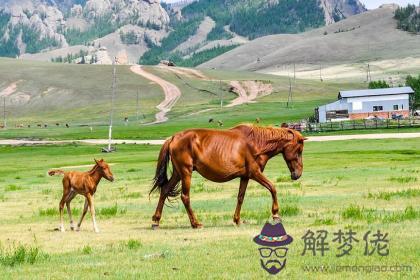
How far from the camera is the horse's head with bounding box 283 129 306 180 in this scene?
20.3 meters

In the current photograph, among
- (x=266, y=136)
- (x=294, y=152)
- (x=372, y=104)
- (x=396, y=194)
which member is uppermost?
(x=266, y=136)

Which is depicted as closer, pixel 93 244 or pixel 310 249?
pixel 310 249

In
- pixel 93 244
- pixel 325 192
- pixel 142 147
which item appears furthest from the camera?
pixel 142 147

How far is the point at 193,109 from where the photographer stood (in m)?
184

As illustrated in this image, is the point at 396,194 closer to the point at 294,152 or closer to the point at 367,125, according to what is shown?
the point at 294,152

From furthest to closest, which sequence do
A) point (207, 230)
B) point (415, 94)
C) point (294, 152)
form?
1. point (415, 94)
2. point (294, 152)
3. point (207, 230)

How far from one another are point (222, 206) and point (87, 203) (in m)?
6.15

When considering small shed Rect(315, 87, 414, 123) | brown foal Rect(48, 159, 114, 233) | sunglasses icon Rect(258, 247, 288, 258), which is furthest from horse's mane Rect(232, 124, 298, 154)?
small shed Rect(315, 87, 414, 123)

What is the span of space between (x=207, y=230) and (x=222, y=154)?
2.18 meters

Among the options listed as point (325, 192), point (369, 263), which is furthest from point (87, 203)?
point (325, 192)

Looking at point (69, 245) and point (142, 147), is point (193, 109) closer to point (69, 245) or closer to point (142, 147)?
point (142, 147)

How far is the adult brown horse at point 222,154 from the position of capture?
19.7 m

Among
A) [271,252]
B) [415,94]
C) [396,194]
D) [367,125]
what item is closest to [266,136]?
[271,252]

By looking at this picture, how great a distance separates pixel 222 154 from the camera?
19.8m
